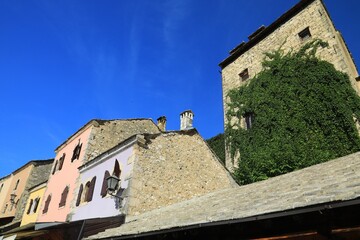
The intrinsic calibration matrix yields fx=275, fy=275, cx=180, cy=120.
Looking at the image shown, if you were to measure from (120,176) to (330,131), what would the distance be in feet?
34.7

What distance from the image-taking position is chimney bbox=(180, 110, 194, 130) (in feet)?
55.4

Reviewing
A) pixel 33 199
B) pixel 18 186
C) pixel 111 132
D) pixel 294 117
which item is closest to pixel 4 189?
pixel 18 186

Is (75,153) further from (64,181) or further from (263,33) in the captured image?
(263,33)

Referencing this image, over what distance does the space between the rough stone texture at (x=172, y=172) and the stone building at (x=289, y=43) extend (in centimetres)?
301

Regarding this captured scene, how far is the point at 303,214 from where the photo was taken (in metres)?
4.11

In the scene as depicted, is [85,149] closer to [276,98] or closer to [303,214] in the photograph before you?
[276,98]

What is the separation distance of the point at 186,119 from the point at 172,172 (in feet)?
14.5

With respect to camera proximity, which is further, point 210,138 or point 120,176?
point 210,138

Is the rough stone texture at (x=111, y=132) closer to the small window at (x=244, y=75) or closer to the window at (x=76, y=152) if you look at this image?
the window at (x=76, y=152)

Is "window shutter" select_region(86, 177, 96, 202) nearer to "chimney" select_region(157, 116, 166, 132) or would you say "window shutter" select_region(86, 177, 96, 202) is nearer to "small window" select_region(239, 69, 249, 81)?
"chimney" select_region(157, 116, 166, 132)

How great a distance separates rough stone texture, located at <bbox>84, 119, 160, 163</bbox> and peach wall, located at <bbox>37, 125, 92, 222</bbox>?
45cm

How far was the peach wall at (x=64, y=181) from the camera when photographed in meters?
17.5

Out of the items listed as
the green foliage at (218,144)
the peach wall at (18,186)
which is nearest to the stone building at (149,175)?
the green foliage at (218,144)

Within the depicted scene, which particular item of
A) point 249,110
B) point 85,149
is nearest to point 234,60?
point 249,110
